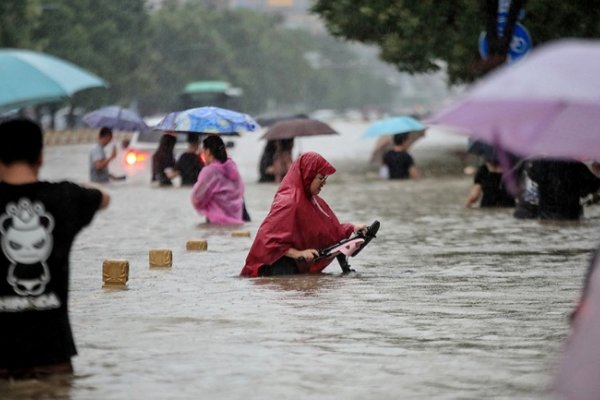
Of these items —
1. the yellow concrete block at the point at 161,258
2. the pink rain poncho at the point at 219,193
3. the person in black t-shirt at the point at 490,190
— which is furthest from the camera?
the person in black t-shirt at the point at 490,190

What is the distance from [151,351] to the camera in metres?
9.96

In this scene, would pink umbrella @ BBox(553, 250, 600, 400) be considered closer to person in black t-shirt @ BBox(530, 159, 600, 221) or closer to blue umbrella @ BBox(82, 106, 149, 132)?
person in black t-shirt @ BBox(530, 159, 600, 221)

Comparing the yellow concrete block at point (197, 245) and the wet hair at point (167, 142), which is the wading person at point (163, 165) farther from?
the yellow concrete block at point (197, 245)

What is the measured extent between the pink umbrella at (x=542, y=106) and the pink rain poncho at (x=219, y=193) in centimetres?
1500

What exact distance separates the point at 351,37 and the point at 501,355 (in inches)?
1234

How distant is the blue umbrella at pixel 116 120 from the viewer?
29.8 metres


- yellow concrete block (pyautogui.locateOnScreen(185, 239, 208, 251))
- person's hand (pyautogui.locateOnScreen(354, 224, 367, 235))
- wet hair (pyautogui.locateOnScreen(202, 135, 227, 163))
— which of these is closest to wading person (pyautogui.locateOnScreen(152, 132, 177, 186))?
wet hair (pyautogui.locateOnScreen(202, 135, 227, 163))

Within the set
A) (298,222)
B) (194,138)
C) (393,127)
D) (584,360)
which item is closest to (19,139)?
(584,360)

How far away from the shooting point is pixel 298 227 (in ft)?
47.5

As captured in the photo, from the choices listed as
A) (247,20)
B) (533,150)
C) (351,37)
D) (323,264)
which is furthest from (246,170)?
(247,20)

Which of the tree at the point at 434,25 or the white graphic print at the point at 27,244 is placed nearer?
the white graphic print at the point at 27,244

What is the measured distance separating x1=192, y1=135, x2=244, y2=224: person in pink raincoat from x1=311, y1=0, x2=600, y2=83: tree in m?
11.0

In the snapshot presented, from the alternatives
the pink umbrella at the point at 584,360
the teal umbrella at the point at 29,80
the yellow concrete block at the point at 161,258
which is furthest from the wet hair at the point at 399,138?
the pink umbrella at the point at 584,360

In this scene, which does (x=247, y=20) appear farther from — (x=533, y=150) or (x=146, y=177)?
(x=533, y=150)
